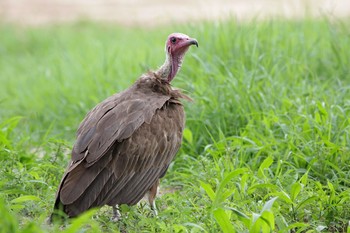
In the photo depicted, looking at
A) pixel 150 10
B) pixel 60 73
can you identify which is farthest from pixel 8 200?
pixel 150 10

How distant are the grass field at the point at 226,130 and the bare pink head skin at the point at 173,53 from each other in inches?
25.4

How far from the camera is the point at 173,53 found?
5367 millimetres

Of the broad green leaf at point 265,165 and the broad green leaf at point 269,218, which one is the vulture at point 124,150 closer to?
the broad green leaf at point 265,165

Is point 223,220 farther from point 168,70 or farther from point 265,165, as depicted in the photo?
point 168,70

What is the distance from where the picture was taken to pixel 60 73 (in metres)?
8.30

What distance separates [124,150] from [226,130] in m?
1.56

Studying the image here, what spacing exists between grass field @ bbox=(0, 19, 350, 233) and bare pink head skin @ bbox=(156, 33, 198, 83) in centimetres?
64

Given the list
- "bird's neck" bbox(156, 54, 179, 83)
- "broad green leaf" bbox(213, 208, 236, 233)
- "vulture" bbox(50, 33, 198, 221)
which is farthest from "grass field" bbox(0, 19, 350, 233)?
"bird's neck" bbox(156, 54, 179, 83)

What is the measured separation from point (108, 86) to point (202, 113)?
1573 mm

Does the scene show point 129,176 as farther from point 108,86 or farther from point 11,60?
point 11,60

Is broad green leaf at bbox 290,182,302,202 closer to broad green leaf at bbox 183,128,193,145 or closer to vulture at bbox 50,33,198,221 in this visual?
vulture at bbox 50,33,198,221

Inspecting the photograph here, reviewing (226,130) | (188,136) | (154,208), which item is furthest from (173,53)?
(154,208)

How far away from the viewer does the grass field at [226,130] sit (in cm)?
451

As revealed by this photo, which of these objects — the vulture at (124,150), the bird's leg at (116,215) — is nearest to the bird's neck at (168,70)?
the vulture at (124,150)
